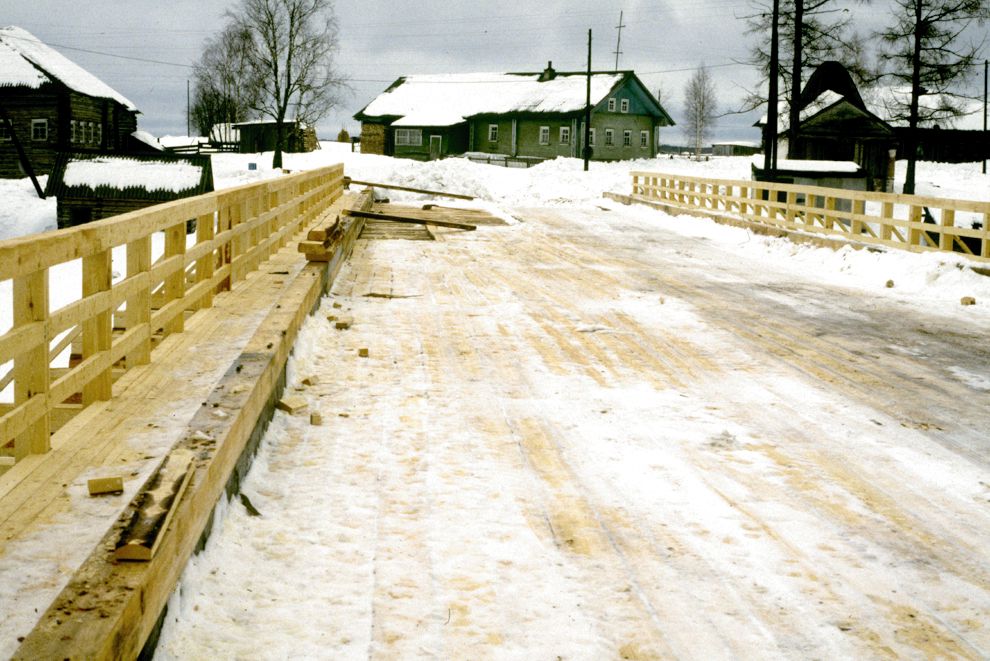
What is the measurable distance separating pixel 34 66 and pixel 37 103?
Result: 6.11 feet

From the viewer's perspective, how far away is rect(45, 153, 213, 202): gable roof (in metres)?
39.7

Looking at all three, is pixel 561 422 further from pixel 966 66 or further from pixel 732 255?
pixel 966 66

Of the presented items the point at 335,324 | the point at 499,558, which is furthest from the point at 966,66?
the point at 499,558

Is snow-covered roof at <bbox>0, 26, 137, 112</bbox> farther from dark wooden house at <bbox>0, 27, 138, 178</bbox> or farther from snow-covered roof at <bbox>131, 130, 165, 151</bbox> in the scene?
snow-covered roof at <bbox>131, 130, 165, 151</bbox>

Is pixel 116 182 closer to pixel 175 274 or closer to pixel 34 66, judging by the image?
pixel 34 66

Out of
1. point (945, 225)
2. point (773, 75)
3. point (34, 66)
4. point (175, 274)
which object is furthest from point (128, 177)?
point (175, 274)

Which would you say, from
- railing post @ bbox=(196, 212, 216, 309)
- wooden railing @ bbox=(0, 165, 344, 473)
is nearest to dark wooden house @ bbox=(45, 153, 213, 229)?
wooden railing @ bbox=(0, 165, 344, 473)

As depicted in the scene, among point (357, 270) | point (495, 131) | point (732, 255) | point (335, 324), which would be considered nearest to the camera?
point (335, 324)

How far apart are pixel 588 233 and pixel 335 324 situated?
14.7 m

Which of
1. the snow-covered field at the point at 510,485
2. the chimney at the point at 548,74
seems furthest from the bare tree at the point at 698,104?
the snow-covered field at the point at 510,485

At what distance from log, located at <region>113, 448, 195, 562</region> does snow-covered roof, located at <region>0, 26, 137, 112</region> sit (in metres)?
53.4

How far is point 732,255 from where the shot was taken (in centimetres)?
1980

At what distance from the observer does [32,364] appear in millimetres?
4766

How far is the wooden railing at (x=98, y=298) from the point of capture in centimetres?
460
